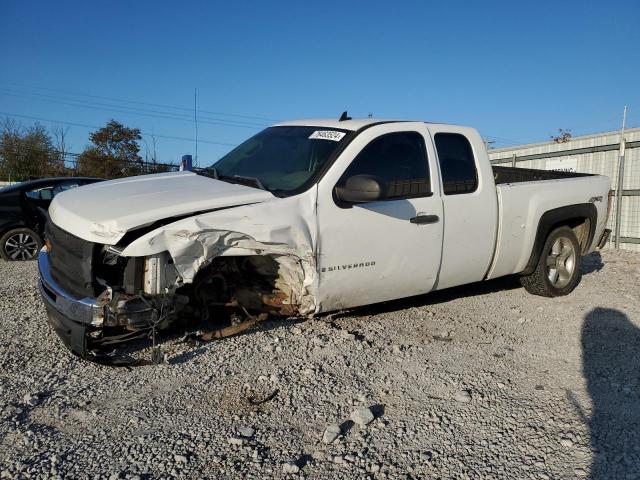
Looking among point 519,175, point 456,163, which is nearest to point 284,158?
point 456,163

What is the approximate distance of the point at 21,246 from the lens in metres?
8.30

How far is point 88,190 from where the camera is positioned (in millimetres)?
4172

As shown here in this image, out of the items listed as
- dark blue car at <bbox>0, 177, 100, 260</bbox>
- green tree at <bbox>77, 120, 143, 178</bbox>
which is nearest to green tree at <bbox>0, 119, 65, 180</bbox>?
green tree at <bbox>77, 120, 143, 178</bbox>

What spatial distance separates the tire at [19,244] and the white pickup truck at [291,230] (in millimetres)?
4882

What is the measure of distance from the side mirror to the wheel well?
8.57 feet

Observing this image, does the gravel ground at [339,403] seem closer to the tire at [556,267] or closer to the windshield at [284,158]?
the tire at [556,267]

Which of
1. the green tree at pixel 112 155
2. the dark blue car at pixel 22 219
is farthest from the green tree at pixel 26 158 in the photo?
the dark blue car at pixel 22 219

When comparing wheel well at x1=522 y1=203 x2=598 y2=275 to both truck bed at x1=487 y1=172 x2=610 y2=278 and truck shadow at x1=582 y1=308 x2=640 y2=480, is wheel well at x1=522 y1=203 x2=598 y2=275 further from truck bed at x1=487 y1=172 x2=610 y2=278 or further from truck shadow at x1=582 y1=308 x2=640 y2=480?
truck shadow at x1=582 y1=308 x2=640 y2=480

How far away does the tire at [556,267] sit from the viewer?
5.88 meters

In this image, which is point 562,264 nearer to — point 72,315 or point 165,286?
point 165,286

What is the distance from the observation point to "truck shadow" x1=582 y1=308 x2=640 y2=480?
2.63 m

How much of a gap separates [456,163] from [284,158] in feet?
5.63

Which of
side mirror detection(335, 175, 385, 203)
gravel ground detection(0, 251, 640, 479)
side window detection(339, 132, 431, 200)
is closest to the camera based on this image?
gravel ground detection(0, 251, 640, 479)

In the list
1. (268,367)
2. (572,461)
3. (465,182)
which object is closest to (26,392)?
(268,367)
